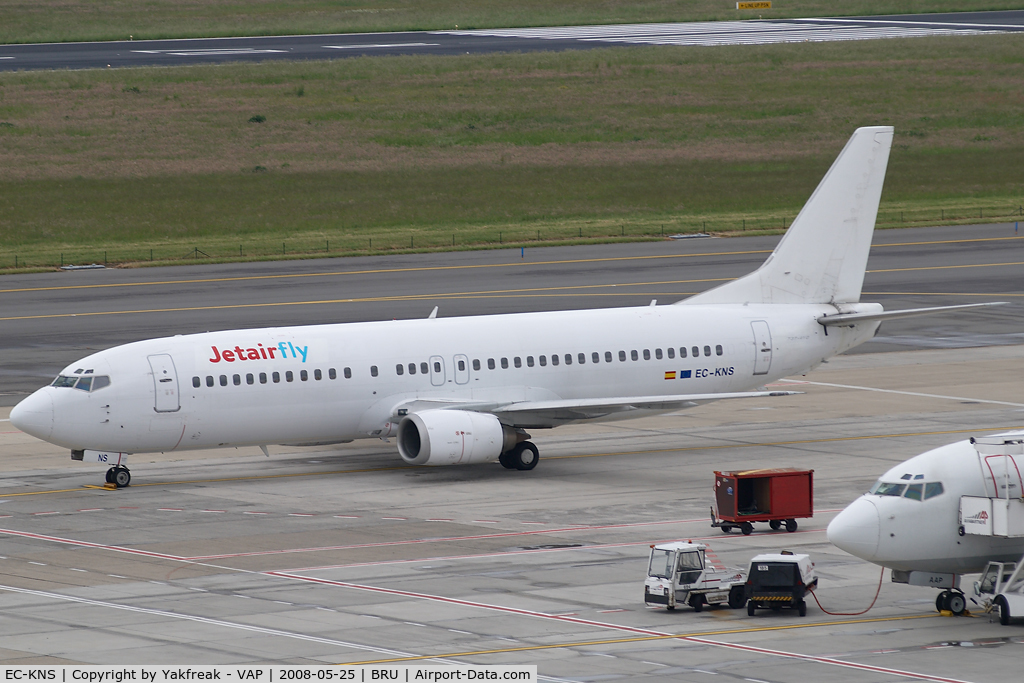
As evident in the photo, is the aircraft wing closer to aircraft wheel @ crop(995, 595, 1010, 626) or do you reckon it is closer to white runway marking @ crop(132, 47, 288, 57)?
aircraft wheel @ crop(995, 595, 1010, 626)

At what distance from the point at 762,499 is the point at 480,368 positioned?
37.2 feet

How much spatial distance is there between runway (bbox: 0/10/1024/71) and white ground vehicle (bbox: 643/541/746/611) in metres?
116

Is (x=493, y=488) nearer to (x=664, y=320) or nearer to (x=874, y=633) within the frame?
(x=664, y=320)

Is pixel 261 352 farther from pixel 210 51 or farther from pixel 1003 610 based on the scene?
A: pixel 210 51

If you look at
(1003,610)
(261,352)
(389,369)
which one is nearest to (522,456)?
(389,369)

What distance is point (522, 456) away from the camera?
154 feet

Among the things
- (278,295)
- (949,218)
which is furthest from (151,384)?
(949,218)

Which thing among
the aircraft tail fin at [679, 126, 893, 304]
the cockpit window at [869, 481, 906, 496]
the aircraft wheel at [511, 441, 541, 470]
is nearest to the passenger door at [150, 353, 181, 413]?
the aircraft wheel at [511, 441, 541, 470]

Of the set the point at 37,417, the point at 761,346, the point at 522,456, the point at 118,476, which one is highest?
the point at 761,346

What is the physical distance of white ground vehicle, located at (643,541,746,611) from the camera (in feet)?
103

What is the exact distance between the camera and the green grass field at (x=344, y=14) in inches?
6511

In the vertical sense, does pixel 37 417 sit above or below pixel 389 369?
below

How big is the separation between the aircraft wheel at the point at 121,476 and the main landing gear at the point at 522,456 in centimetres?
1075

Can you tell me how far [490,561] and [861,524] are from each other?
9251mm
